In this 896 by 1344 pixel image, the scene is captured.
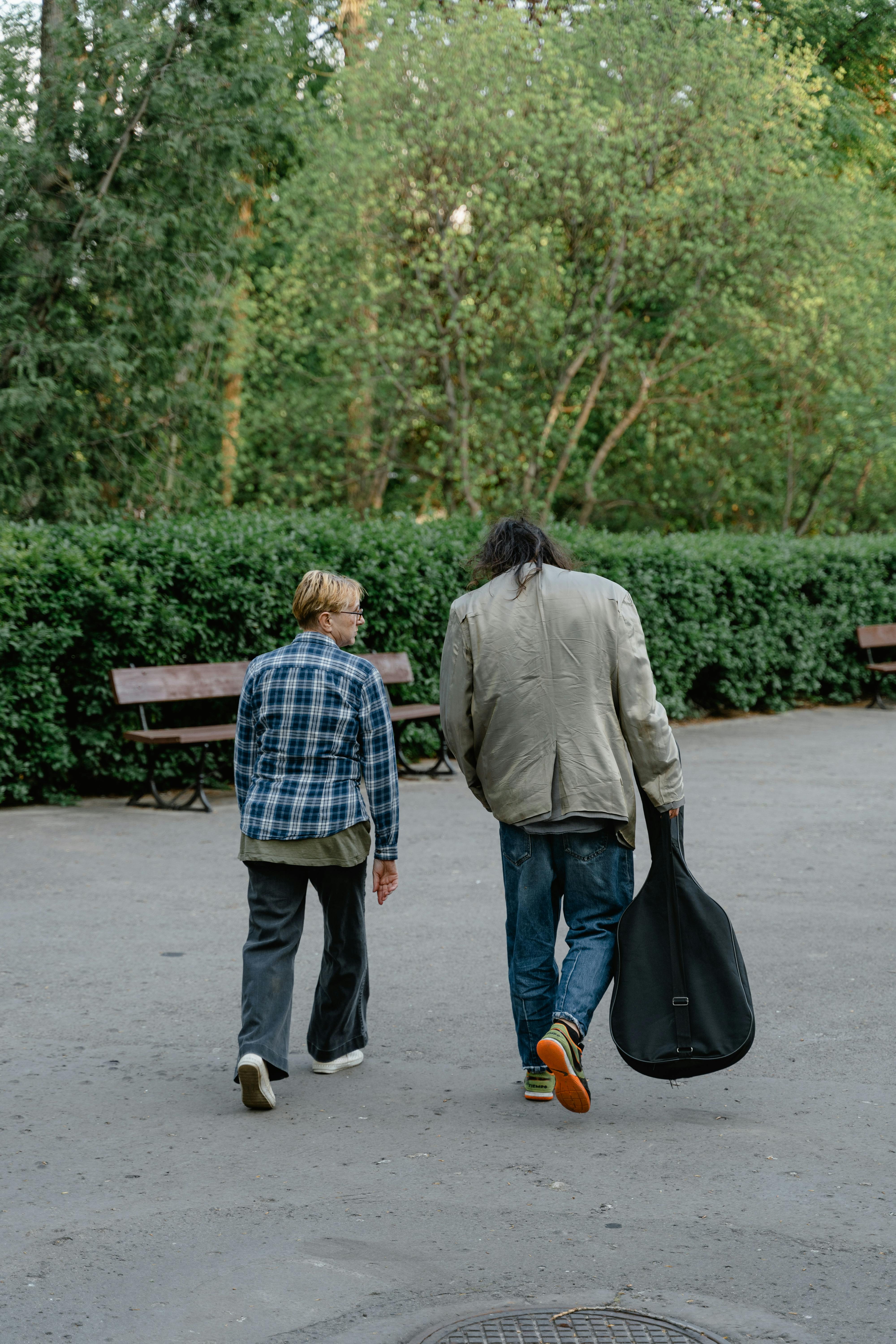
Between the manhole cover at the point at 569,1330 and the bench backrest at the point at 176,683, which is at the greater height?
the bench backrest at the point at 176,683

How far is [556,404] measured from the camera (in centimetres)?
2050

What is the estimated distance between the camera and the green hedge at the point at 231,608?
9.77 m

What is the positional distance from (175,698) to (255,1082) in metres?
5.90

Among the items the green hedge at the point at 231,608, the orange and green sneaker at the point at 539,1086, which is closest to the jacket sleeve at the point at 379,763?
the orange and green sneaker at the point at 539,1086

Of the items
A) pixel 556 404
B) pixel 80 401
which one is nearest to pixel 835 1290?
pixel 80 401

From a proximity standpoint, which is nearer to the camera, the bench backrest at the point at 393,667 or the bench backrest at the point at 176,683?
the bench backrest at the point at 176,683

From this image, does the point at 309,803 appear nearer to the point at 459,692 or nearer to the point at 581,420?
the point at 459,692

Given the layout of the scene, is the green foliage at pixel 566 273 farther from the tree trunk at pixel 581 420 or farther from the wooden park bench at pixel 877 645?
the wooden park bench at pixel 877 645

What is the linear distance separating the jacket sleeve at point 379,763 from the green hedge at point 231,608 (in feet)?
17.7

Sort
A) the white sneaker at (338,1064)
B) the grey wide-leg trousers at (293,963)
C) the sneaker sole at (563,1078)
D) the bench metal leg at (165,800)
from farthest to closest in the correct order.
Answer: the bench metal leg at (165,800), the white sneaker at (338,1064), the grey wide-leg trousers at (293,963), the sneaker sole at (563,1078)

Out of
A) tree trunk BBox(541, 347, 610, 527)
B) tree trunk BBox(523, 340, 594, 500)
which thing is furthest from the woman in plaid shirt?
tree trunk BBox(541, 347, 610, 527)

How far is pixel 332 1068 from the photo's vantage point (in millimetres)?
4855

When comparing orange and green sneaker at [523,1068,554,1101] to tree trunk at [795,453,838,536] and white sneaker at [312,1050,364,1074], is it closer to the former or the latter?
white sneaker at [312,1050,364,1074]

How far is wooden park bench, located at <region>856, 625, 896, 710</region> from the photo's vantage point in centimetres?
1692
